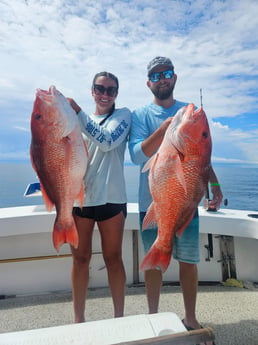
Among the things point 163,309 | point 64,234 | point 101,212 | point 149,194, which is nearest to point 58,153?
point 64,234

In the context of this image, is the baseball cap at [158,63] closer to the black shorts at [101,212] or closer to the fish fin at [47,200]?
the black shorts at [101,212]

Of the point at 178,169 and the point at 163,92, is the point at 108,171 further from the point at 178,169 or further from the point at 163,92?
the point at 163,92

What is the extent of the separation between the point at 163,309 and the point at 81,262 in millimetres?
1294

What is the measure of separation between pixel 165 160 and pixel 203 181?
0.91 ft

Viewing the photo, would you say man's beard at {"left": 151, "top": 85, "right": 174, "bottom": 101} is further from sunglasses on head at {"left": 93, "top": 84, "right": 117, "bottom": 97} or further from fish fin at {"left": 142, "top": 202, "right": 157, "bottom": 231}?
fish fin at {"left": 142, "top": 202, "right": 157, "bottom": 231}

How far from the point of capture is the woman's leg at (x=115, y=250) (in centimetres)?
217

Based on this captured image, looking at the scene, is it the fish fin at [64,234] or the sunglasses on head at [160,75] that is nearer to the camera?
the fish fin at [64,234]

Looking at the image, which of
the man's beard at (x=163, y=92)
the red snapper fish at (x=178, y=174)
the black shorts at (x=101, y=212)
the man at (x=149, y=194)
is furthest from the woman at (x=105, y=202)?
the red snapper fish at (x=178, y=174)

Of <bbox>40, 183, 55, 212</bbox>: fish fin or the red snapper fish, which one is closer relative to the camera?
the red snapper fish

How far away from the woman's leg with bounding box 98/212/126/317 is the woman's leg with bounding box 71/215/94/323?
0.12m

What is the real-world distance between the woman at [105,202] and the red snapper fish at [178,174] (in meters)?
0.51

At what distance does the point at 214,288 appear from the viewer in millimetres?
3326

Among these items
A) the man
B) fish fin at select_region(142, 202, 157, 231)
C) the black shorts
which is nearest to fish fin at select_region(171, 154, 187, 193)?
fish fin at select_region(142, 202, 157, 231)

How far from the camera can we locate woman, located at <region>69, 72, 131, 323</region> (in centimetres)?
214
